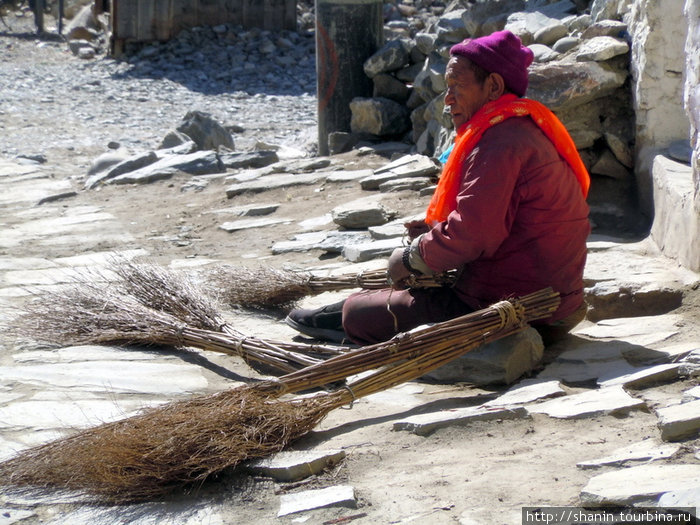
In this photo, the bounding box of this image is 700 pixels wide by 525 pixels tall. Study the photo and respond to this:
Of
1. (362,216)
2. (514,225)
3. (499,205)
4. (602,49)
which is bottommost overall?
(362,216)

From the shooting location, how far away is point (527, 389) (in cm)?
316

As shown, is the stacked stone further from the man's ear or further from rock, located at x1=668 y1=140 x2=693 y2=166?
the man's ear

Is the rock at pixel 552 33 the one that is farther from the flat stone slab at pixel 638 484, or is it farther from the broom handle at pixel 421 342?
the flat stone slab at pixel 638 484

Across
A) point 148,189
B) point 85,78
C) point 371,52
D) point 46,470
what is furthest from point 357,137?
point 85,78

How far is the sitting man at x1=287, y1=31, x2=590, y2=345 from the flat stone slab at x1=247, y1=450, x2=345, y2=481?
99cm

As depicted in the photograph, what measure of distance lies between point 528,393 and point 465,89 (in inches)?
47.0

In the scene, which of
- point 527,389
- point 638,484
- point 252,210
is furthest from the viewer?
point 252,210

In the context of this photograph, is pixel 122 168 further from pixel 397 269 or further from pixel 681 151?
pixel 397 269

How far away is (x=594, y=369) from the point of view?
3.32 metres

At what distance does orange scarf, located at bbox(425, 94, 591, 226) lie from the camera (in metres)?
3.37

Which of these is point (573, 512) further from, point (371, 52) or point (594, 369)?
point (371, 52)

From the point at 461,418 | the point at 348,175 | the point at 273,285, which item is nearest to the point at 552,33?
the point at 348,175

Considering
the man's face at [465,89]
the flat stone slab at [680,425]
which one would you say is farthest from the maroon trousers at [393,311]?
the flat stone slab at [680,425]

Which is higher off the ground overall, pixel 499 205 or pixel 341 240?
pixel 499 205
